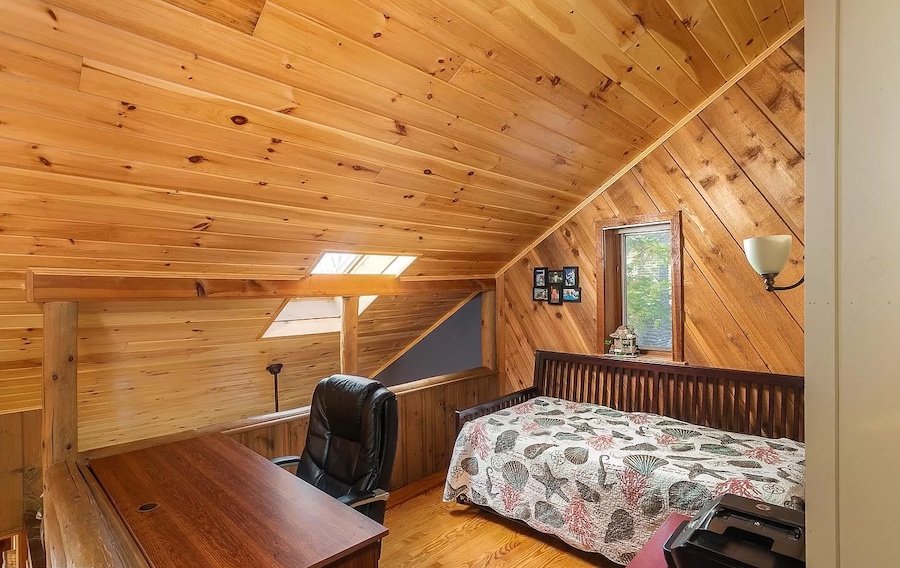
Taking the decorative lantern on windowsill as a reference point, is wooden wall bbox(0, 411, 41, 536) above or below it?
below

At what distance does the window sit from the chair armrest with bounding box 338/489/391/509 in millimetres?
2050

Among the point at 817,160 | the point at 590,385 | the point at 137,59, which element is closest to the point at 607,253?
the point at 590,385

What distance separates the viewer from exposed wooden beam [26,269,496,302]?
212 cm

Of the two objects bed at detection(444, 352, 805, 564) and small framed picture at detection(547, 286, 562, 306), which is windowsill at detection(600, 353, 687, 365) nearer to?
bed at detection(444, 352, 805, 564)

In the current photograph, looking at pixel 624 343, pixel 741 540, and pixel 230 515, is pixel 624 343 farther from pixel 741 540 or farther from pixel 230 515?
pixel 230 515

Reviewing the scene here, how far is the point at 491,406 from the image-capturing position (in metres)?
3.24

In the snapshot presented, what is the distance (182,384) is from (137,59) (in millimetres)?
2691

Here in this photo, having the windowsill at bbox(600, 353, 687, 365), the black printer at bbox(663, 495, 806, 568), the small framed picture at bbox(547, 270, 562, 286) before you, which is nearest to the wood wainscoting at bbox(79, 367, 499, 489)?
the small framed picture at bbox(547, 270, 562, 286)

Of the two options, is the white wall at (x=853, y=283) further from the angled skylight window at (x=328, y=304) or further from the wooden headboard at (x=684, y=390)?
the angled skylight window at (x=328, y=304)

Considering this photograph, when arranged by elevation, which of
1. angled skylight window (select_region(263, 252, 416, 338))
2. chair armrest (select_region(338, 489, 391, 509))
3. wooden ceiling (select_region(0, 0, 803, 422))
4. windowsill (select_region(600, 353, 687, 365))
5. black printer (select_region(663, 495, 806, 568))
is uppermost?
wooden ceiling (select_region(0, 0, 803, 422))

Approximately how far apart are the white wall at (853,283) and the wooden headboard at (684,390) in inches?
81.1

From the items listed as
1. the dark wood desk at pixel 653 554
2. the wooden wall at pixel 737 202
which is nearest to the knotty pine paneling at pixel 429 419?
the wooden wall at pixel 737 202

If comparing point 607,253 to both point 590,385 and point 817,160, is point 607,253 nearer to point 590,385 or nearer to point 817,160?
point 590,385

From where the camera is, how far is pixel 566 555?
99.3 inches
